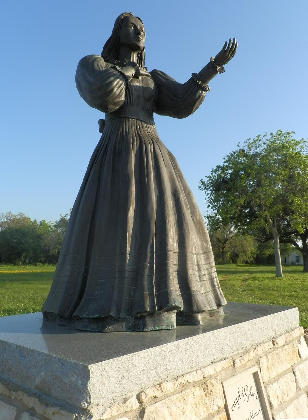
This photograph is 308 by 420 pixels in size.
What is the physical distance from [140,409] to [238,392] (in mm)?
927

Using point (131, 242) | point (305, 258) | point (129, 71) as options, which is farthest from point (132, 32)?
point (305, 258)

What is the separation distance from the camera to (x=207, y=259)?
334 cm

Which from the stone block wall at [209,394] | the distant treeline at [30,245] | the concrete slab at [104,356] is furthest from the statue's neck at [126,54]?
the distant treeline at [30,245]

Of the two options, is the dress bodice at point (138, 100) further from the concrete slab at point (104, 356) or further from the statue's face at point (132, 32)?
the concrete slab at point (104, 356)

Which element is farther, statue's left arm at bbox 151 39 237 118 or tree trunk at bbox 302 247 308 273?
tree trunk at bbox 302 247 308 273

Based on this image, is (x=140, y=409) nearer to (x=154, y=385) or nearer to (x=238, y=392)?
(x=154, y=385)

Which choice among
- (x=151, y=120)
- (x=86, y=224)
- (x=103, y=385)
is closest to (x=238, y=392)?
(x=103, y=385)

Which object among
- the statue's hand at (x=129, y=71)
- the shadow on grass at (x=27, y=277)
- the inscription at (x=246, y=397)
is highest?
the statue's hand at (x=129, y=71)

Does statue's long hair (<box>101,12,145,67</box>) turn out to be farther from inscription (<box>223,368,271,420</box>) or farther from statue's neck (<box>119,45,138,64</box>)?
inscription (<box>223,368,271,420</box>)

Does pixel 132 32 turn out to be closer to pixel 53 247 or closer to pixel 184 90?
pixel 184 90

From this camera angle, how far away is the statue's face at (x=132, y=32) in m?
3.37

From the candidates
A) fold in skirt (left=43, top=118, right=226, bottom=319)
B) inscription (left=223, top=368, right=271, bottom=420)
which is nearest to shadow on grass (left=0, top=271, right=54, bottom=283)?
fold in skirt (left=43, top=118, right=226, bottom=319)

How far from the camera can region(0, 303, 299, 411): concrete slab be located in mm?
2012

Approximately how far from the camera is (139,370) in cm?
219
